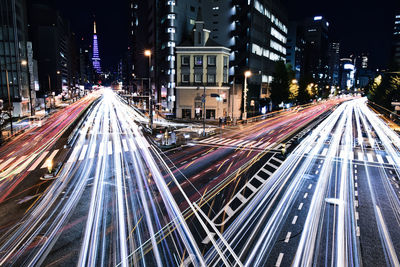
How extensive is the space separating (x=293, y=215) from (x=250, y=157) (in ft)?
39.4

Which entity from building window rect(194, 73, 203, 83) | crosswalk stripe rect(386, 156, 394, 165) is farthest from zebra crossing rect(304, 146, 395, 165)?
building window rect(194, 73, 203, 83)

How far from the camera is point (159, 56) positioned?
81.6 meters

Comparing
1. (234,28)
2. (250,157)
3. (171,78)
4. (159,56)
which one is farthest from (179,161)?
(159,56)

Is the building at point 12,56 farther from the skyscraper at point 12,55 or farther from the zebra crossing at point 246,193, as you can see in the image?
the zebra crossing at point 246,193

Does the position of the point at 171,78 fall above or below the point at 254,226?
above

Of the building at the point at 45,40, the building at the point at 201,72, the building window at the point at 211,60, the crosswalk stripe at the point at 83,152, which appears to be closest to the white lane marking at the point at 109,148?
the crosswalk stripe at the point at 83,152

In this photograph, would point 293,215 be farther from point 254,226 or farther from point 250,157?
point 250,157

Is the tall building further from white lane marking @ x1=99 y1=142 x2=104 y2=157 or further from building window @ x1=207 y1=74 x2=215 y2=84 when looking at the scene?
white lane marking @ x1=99 y1=142 x2=104 y2=157

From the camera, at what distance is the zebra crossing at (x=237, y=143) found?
31.1 meters

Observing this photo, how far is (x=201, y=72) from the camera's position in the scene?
57656 millimetres

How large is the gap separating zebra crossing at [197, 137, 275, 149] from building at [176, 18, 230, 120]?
76.4 ft

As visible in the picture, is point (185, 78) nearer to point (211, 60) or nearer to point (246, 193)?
point (211, 60)

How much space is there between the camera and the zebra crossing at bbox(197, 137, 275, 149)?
31.1 metres

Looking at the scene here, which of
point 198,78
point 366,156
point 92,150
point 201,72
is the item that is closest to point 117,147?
point 92,150
